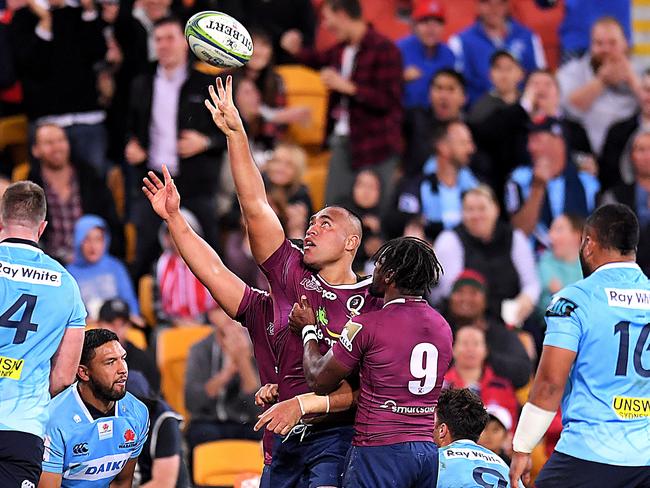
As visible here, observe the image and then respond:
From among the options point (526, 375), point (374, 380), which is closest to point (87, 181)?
point (526, 375)

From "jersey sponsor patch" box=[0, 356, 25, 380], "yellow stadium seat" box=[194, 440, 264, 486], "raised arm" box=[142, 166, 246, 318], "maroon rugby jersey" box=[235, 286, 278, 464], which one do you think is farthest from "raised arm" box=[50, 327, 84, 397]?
"yellow stadium seat" box=[194, 440, 264, 486]

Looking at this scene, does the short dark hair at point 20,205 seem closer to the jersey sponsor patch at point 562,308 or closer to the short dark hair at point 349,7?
the jersey sponsor patch at point 562,308

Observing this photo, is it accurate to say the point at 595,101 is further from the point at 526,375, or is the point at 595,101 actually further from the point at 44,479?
the point at 44,479

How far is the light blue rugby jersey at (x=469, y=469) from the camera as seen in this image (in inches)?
283

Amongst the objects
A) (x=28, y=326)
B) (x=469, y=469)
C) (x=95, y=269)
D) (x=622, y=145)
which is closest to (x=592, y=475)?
(x=469, y=469)

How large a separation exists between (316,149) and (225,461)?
18.8 feet

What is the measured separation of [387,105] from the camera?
1403 cm

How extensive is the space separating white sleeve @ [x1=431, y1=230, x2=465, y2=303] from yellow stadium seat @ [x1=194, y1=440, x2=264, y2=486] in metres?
2.75

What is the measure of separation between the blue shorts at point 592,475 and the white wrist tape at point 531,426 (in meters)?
0.18

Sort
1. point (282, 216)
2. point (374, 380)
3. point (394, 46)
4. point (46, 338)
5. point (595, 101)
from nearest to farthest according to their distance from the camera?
point (374, 380)
point (46, 338)
point (282, 216)
point (394, 46)
point (595, 101)

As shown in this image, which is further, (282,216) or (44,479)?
(282,216)

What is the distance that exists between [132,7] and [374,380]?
8.64 meters

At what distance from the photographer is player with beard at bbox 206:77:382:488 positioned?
730cm

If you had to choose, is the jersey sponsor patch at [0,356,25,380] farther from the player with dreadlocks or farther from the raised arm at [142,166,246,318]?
the player with dreadlocks
